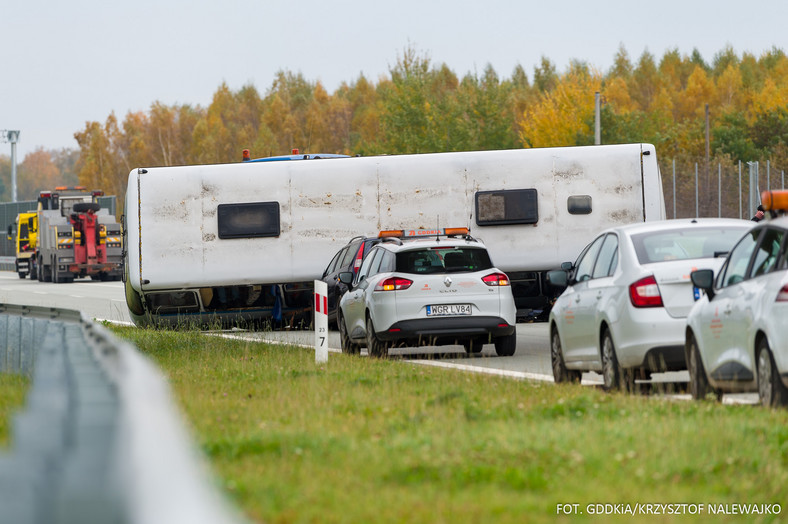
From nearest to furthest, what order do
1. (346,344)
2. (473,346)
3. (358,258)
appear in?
(346,344), (473,346), (358,258)

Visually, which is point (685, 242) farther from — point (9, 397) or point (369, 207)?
point (369, 207)

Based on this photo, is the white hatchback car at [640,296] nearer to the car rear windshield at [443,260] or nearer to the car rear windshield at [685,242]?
the car rear windshield at [685,242]

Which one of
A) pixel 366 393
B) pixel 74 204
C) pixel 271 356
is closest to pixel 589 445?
pixel 366 393

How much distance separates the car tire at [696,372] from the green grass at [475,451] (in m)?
0.50

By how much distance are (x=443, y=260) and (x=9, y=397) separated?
701 cm

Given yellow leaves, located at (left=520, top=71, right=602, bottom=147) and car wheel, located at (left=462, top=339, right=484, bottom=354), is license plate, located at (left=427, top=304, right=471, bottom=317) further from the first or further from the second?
yellow leaves, located at (left=520, top=71, right=602, bottom=147)

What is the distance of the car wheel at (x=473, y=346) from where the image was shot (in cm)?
1826

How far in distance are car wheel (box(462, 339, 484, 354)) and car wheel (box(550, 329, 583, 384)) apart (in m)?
4.11

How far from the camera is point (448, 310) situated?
17141mm

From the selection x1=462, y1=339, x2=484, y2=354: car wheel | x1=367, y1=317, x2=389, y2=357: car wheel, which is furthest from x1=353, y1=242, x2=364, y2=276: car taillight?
x1=367, y1=317, x2=389, y2=357: car wheel

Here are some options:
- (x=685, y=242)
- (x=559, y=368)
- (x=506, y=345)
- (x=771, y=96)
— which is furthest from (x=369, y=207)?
(x=771, y=96)

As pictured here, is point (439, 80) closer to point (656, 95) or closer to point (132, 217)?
point (656, 95)

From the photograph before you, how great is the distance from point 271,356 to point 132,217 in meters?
6.84

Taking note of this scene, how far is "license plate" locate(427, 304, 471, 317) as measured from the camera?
17.1m
